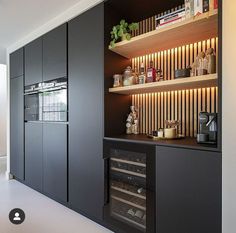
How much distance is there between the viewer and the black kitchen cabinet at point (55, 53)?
277cm

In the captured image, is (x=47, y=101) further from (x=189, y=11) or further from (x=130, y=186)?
(x=189, y=11)

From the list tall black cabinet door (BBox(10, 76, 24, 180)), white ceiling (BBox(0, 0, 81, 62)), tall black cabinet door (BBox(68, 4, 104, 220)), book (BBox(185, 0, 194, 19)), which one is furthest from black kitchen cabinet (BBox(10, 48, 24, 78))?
book (BBox(185, 0, 194, 19))

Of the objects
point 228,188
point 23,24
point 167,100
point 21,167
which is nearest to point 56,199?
point 21,167

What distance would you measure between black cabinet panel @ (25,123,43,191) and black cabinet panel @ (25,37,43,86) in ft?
2.32

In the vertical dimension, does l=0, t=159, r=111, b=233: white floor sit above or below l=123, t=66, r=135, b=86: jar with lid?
below

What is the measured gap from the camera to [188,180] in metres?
1.61

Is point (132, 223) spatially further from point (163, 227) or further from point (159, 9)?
point (159, 9)

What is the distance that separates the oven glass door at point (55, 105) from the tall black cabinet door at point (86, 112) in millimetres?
174

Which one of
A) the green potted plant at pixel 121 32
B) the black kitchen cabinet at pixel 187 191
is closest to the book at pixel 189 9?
the green potted plant at pixel 121 32

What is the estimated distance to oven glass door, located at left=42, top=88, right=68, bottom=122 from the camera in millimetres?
2826

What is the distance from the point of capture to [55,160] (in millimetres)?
2936

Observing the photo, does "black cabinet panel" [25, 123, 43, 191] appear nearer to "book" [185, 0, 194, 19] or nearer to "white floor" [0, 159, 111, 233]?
"white floor" [0, 159, 111, 233]

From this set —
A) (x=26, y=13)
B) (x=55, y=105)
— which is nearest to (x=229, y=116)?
(x=55, y=105)

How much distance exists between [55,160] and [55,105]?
735mm
